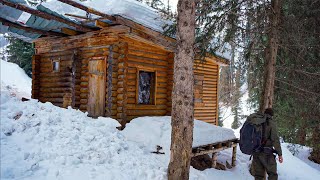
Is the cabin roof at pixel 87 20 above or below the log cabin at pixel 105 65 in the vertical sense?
above

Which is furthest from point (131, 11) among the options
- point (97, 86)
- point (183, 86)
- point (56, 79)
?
point (183, 86)

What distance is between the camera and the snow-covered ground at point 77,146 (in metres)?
5.45

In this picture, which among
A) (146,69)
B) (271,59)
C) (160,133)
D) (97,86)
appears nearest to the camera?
(271,59)

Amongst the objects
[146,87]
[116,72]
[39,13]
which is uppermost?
[39,13]

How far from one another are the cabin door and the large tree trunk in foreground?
5.85m

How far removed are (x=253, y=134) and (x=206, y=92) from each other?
29.8 ft

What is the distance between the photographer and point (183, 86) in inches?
243

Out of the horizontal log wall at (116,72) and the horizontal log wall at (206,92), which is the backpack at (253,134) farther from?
the horizontal log wall at (206,92)

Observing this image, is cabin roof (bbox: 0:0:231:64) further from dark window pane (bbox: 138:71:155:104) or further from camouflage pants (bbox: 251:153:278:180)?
camouflage pants (bbox: 251:153:278:180)

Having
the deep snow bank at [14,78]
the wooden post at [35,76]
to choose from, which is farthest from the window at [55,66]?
the deep snow bank at [14,78]

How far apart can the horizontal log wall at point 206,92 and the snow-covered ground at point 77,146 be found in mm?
5006

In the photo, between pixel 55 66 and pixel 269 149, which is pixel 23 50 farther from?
pixel 269 149

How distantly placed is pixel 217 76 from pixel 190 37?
10.6 meters

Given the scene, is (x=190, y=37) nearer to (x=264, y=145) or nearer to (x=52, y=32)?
(x=264, y=145)
